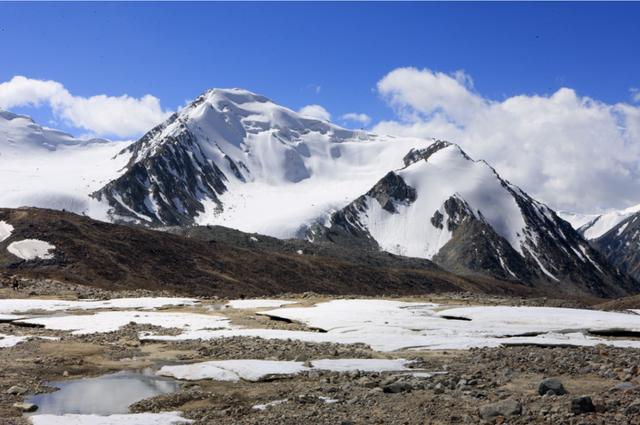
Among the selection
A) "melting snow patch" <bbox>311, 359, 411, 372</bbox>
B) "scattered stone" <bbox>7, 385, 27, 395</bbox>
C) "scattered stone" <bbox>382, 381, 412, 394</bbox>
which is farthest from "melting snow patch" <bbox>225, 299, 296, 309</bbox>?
"scattered stone" <bbox>382, 381, 412, 394</bbox>

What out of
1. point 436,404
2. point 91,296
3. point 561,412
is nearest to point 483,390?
point 436,404

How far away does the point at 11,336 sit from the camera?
97.8ft

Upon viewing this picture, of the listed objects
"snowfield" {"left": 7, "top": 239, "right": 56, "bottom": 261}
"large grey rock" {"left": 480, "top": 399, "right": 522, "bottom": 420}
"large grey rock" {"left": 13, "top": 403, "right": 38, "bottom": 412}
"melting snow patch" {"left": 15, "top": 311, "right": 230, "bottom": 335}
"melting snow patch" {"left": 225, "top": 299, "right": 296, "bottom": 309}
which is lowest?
"large grey rock" {"left": 13, "top": 403, "right": 38, "bottom": 412}

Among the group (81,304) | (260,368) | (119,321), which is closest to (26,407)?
(260,368)

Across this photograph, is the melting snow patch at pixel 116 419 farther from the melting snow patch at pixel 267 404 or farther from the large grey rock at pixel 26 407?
the melting snow patch at pixel 267 404

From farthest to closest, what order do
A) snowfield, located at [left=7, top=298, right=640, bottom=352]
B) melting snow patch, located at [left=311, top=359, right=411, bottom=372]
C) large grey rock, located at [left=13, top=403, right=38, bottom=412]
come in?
1. snowfield, located at [left=7, top=298, right=640, bottom=352]
2. melting snow patch, located at [left=311, top=359, right=411, bottom=372]
3. large grey rock, located at [left=13, top=403, right=38, bottom=412]

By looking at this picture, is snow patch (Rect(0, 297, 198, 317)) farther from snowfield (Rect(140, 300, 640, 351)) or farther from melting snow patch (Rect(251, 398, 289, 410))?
melting snow patch (Rect(251, 398, 289, 410))

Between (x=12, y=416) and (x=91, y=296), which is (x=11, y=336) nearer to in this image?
(x=12, y=416)

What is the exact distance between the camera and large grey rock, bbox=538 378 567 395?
15.8m

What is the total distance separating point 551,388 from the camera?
52.2 feet

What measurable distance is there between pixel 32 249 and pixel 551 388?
76784mm

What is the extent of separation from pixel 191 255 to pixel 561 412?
288 ft

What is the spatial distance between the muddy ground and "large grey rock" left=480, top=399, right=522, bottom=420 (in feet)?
0.07

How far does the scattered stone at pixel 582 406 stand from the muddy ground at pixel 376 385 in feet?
0.07
